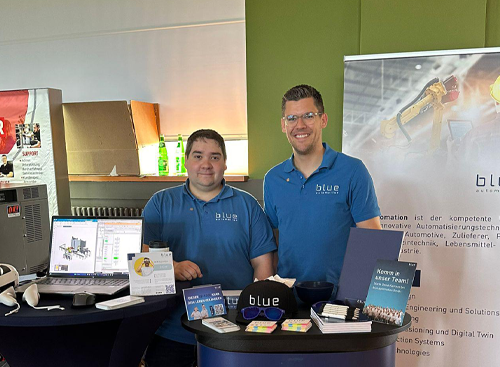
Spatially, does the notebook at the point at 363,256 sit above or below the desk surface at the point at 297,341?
above

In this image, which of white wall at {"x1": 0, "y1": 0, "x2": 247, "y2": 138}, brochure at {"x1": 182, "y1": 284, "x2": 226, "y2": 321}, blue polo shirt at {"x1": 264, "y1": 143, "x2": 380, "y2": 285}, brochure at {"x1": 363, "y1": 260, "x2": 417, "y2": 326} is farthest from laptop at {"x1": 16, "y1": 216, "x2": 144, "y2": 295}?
white wall at {"x1": 0, "y1": 0, "x2": 247, "y2": 138}

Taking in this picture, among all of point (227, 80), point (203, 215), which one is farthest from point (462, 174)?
point (227, 80)

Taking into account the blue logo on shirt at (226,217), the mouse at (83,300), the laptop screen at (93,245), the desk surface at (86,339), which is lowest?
the desk surface at (86,339)

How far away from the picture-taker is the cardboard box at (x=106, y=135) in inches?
160

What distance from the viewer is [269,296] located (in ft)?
5.16

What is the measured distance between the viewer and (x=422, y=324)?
2863 millimetres

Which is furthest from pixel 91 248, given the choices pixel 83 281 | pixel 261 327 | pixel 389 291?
pixel 389 291

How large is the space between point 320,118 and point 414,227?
118 centimetres

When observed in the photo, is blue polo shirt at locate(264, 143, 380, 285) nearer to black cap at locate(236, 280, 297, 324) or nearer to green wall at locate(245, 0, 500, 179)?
black cap at locate(236, 280, 297, 324)

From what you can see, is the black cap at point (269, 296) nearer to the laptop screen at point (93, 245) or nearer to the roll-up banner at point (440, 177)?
the laptop screen at point (93, 245)

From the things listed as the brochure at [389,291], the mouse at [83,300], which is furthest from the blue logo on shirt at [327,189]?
the mouse at [83,300]

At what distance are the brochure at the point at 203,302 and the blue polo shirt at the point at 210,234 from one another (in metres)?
0.32

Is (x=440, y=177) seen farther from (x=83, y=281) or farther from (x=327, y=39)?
(x=83, y=281)

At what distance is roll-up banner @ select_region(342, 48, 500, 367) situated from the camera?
8.97 feet
